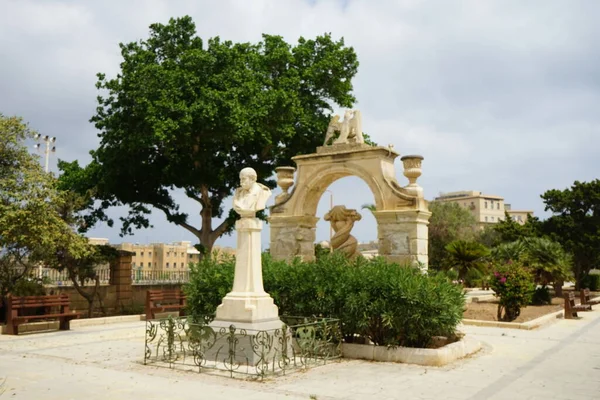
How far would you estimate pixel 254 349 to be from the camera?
845cm

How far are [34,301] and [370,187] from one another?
8.36 meters

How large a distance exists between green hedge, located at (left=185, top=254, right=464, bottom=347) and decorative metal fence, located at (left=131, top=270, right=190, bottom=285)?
547 inches

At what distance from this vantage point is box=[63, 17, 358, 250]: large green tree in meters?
19.4

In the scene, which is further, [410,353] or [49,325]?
[49,325]

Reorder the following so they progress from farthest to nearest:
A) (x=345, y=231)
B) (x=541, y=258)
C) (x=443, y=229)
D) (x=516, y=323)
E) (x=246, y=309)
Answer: (x=443, y=229) → (x=541, y=258) → (x=516, y=323) → (x=345, y=231) → (x=246, y=309)

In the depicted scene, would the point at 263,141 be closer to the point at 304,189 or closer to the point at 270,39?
the point at 270,39

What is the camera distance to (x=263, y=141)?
2164 centimetres

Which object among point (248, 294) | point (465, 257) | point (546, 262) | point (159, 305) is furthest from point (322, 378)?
point (465, 257)

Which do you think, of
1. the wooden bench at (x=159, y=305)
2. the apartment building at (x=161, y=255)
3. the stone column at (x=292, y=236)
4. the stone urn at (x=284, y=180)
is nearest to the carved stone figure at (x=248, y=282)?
the stone column at (x=292, y=236)

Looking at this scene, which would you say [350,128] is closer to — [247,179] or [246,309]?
[247,179]

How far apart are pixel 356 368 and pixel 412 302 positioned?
1.36 meters

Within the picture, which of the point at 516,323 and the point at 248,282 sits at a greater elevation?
the point at 248,282

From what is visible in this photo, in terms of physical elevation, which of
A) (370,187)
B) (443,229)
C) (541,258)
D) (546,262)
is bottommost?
(546,262)

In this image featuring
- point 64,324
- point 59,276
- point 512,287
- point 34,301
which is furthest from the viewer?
point 59,276
